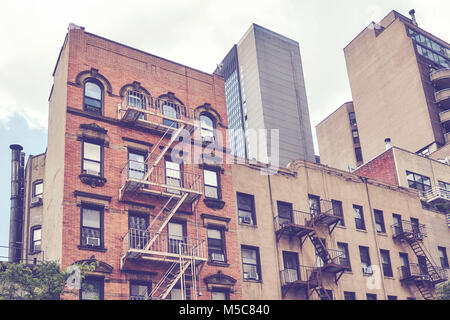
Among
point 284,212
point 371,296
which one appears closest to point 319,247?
point 284,212

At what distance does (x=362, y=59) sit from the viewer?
80.8 m

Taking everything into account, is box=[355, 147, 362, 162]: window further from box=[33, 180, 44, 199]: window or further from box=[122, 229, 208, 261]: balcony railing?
box=[122, 229, 208, 261]: balcony railing

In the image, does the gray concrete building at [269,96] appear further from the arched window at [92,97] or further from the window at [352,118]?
the arched window at [92,97]

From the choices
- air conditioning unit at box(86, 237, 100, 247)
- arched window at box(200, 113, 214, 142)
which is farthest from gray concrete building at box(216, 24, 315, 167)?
air conditioning unit at box(86, 237, 100, 247)

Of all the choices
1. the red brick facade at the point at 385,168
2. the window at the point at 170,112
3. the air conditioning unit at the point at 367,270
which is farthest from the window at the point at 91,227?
the red brick facade at the point at 385,168

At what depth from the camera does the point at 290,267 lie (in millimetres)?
33438

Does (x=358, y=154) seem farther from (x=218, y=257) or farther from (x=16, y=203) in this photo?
(x=218, y=257)

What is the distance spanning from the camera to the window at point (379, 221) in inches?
1569

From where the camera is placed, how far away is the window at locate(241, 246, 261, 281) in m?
31.7

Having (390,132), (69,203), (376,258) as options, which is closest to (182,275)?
(69,203)

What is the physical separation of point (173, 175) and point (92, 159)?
4.52m

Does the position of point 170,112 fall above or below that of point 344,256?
above

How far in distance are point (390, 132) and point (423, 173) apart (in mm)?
24454

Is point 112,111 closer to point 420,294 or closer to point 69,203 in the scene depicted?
point 69,203
